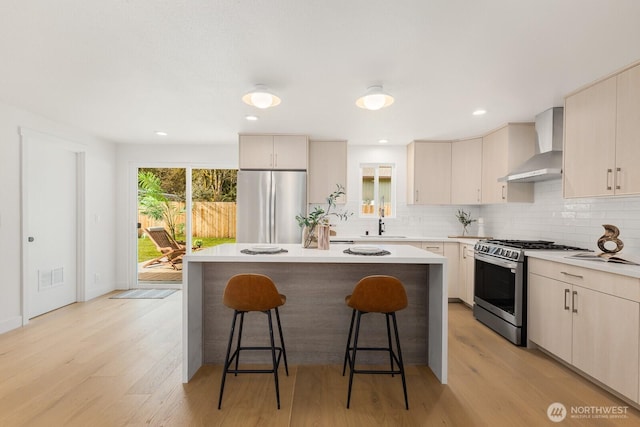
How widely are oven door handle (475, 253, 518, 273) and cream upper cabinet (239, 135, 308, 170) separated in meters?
2.56

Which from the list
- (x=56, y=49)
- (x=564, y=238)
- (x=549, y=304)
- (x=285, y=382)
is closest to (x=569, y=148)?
(x=564, y=238)

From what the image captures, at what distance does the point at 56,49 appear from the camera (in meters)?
2.31

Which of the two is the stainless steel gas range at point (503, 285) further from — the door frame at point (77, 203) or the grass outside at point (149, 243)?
the door frame at point (77, 203)

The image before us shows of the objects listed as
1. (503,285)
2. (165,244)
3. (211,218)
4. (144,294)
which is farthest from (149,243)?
(503,285)

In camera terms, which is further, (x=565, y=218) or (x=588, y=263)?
(x=565, y=218)

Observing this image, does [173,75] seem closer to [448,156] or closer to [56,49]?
[56,49]

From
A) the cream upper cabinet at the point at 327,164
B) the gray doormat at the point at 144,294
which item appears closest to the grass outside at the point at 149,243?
the gray doormat at the point at 144,294

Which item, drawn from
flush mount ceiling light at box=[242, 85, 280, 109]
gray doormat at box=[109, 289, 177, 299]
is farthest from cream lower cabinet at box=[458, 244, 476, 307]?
gray doormat at box=[109, 289, 177, 299]

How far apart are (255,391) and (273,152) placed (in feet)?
10.6

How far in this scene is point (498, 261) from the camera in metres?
3.58

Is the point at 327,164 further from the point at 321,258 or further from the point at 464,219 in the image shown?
the point at 321,258

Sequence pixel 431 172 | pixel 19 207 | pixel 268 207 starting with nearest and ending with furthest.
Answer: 1. pixel 19 207
2. pixel 268 207
3. pixel 431 172

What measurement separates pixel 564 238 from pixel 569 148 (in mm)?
1103

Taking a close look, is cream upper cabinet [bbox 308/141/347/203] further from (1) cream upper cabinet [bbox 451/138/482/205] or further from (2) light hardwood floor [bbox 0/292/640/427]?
(2) light hardwood floor [bbox 0/292/640/427]
